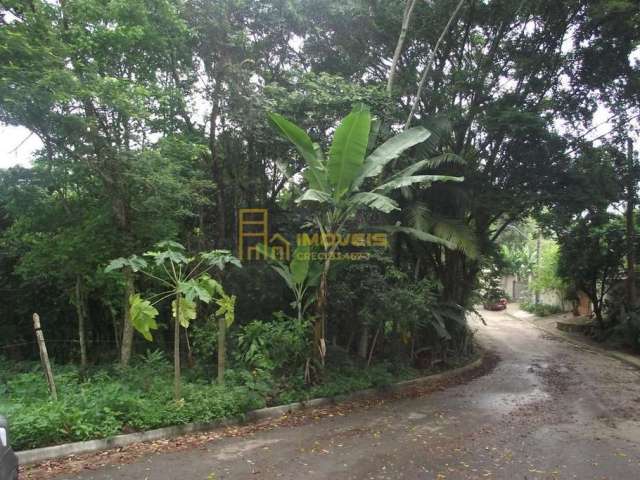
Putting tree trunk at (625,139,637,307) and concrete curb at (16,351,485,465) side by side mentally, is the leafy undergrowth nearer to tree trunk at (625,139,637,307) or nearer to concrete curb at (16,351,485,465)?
concrete curb at (16,351,485,465)

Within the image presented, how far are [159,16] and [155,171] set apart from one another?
2.48 meters

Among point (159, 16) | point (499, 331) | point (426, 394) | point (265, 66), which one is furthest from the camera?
point (499, 331)

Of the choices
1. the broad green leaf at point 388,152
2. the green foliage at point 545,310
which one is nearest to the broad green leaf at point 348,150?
the broad green leaf at point 388,152

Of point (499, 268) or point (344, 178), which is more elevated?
point (344, 178)

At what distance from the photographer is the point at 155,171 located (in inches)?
276

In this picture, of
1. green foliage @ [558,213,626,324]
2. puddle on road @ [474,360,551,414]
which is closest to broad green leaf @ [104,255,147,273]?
puddle on road @ [474,360,551,414]

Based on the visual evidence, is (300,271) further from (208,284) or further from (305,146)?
(305,146)

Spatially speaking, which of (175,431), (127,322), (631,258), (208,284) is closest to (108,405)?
(175,431)

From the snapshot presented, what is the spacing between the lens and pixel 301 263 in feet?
25.8

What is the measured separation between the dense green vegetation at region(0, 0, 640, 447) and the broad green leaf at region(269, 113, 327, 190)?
0.11ft

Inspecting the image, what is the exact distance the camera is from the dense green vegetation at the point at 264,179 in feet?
20.9

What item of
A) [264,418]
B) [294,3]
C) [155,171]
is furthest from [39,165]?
[294,3]

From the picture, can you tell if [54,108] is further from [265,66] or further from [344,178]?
[265,66]

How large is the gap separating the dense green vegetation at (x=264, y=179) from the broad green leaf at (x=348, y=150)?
3cm
